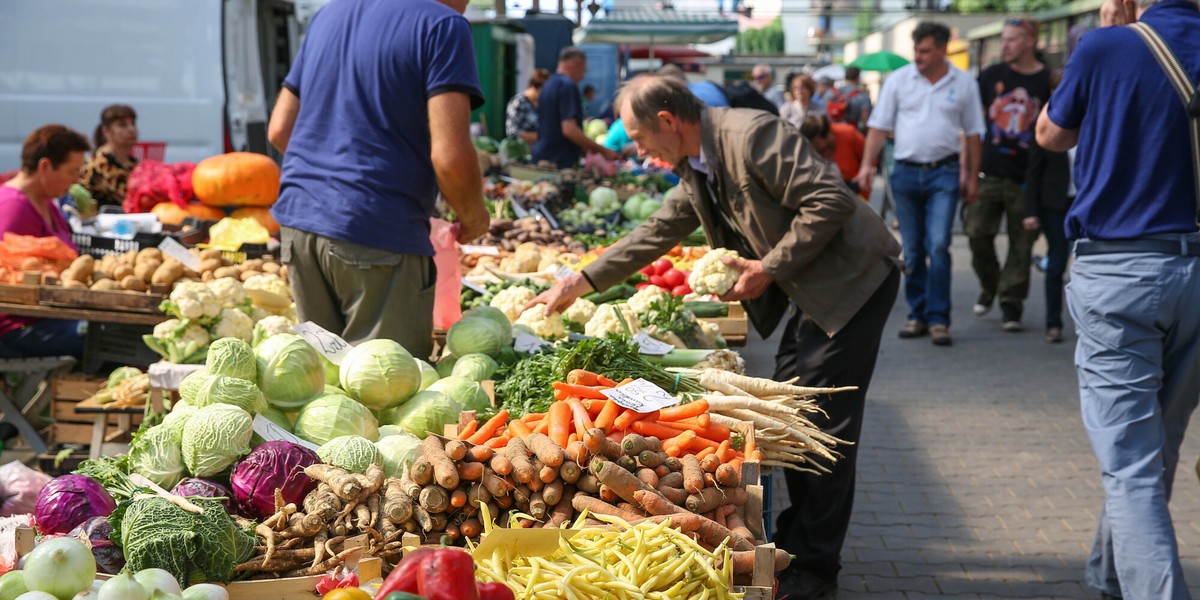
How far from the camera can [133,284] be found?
16.0 feet

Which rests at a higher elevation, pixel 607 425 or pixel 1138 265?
pixel 1138 265

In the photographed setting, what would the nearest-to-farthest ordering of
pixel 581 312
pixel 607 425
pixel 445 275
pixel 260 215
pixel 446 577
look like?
1. pixel 446 577
2. pixel 607 425
3. pixel 445 275
4. pixel 581 312
5. pixel 260 215

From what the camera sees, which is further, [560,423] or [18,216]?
[18,216]

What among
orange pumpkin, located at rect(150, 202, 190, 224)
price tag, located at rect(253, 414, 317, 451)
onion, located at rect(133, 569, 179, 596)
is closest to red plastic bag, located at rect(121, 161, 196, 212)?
orange pumpkin, located at rect(150, 202, 190, 224)

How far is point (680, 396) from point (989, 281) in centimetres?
664

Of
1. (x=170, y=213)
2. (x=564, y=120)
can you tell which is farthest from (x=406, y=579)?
(x=564, y=120)

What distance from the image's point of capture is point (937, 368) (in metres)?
8.20

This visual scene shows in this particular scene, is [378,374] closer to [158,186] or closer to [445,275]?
[445,275]

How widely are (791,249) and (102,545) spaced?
232cm

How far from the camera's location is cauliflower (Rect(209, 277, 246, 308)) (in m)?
4.64

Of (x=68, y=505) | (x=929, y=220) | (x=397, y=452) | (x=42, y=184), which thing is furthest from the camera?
(x=929, y=220)

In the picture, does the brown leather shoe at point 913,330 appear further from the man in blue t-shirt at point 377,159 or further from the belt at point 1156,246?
the man in blue t-shirt at point 377,159

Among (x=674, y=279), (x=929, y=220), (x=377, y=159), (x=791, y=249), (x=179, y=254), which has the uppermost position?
(x=377, y=159)

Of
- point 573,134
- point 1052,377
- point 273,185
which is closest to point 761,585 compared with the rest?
point 273,185
